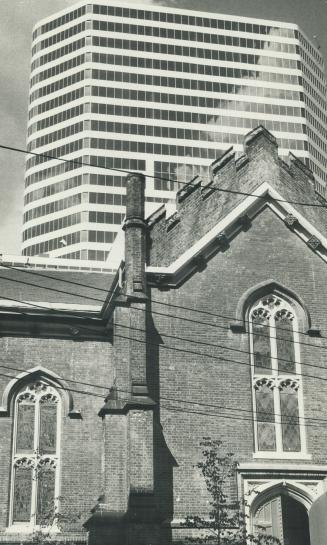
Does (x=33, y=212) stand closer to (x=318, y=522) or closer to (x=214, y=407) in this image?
(x=214, y=407)

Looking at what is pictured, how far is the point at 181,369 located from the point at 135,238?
350 centimetres

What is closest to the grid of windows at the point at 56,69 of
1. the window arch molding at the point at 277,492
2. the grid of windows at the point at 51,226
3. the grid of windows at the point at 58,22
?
the grid of windows at the point at 58,22

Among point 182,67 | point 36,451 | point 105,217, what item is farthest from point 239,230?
point 182,67

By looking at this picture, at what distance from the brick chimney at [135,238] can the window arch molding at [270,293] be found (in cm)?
273


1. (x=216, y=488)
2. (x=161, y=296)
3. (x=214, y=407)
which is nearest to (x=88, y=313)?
(x=161, y=296)

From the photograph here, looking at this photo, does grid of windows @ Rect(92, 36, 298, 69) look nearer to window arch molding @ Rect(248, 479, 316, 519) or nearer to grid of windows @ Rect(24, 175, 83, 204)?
grid of windows @ Rect(24, 175, 83, 204)

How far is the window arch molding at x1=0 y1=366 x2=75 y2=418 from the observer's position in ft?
74.8

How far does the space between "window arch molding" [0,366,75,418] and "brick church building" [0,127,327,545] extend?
0.04 m

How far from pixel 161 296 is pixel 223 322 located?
175 centimetres

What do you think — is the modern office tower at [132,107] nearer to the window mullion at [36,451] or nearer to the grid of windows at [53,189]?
the grid of windows at [53,189]

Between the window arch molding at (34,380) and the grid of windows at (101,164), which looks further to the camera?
the grid of windows at (101,164)

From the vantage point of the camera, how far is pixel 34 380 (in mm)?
23234

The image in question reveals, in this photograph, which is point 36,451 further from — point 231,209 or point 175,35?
point 175,35

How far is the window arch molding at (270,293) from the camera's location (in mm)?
22547
